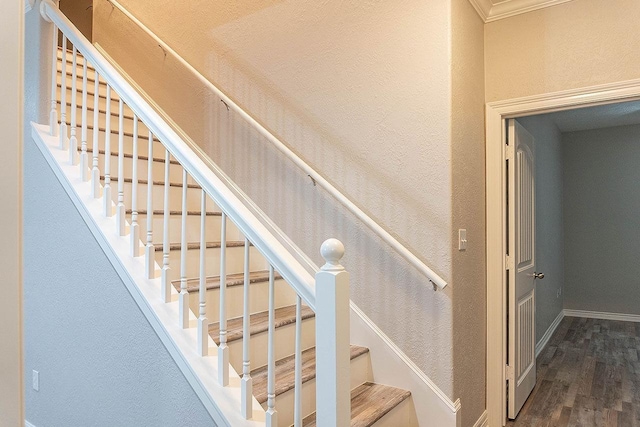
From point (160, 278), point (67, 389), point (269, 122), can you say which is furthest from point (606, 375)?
point (67, 389)

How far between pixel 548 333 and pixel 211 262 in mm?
4300

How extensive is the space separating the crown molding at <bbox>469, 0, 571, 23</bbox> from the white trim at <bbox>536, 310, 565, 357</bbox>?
3329 mm

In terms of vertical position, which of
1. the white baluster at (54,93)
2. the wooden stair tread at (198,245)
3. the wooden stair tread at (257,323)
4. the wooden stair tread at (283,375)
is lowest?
the wooden stair tread at (283,375)

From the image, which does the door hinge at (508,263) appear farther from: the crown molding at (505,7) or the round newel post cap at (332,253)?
the round newel post cap at (332,253)

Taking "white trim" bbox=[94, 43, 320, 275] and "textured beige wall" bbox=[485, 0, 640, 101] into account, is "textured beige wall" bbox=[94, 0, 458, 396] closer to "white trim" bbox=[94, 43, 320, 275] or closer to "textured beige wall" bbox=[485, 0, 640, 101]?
"white trim" bbox=[94, 43, 320, 275]

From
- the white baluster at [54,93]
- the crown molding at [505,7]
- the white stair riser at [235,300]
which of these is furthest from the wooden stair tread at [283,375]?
the crown molding at [505,7]

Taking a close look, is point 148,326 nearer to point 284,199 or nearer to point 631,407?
point 284,199

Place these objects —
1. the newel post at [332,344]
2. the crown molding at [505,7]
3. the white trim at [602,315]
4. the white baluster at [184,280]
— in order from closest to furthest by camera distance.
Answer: the newel post at [332,344] < the white baluster at [184,280] < the crown molding at [505,7] < the white trim at [602,315]

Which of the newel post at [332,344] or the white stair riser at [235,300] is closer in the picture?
the newel post at [332,344]

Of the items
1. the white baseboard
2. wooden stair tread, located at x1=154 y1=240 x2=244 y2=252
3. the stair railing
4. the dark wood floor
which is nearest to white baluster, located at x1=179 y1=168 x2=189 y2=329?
the stair railing

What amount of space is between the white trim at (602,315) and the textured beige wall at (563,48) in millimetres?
4791

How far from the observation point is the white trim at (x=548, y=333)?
4.47m

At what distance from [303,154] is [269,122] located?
392mm

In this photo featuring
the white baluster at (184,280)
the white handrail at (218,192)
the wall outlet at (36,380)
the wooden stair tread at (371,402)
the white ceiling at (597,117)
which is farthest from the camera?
the white ceiling at (597,117)
